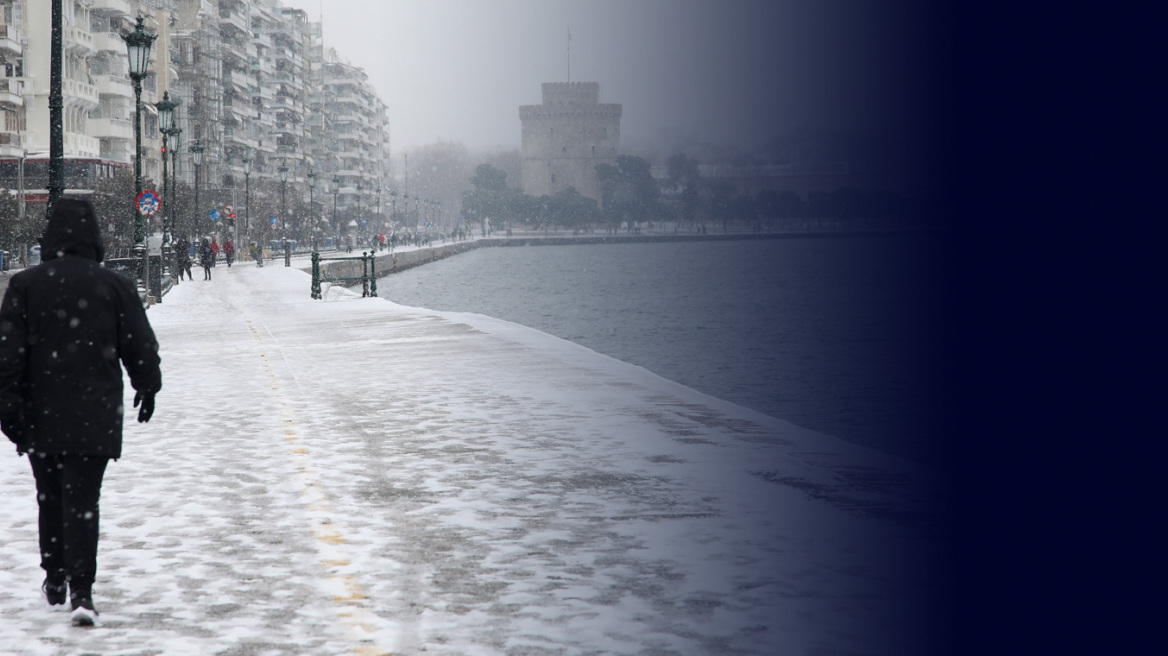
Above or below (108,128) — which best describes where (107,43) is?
above

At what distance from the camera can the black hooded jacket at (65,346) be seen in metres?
5.10

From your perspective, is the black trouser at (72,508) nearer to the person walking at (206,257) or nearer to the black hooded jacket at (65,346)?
the black hooded jacket at (65,346)

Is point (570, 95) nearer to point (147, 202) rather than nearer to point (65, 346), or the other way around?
point (147, 202)

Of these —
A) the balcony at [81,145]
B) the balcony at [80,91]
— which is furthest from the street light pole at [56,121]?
the balcony at [80,91]

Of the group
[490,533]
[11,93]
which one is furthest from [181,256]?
[490,533]

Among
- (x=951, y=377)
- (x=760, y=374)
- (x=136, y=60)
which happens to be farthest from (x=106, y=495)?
(x=760, y=374)

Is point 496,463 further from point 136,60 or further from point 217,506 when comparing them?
point 136,60

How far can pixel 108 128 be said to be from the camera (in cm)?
7275

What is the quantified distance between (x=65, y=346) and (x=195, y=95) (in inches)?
4017

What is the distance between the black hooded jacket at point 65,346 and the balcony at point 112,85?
72.1m

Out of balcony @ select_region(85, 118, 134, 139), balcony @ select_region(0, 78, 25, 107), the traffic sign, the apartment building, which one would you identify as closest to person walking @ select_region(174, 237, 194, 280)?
the apartment building

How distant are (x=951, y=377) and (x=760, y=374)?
1184 inches

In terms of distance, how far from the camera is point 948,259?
2.42m

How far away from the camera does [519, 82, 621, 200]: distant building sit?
163 m
